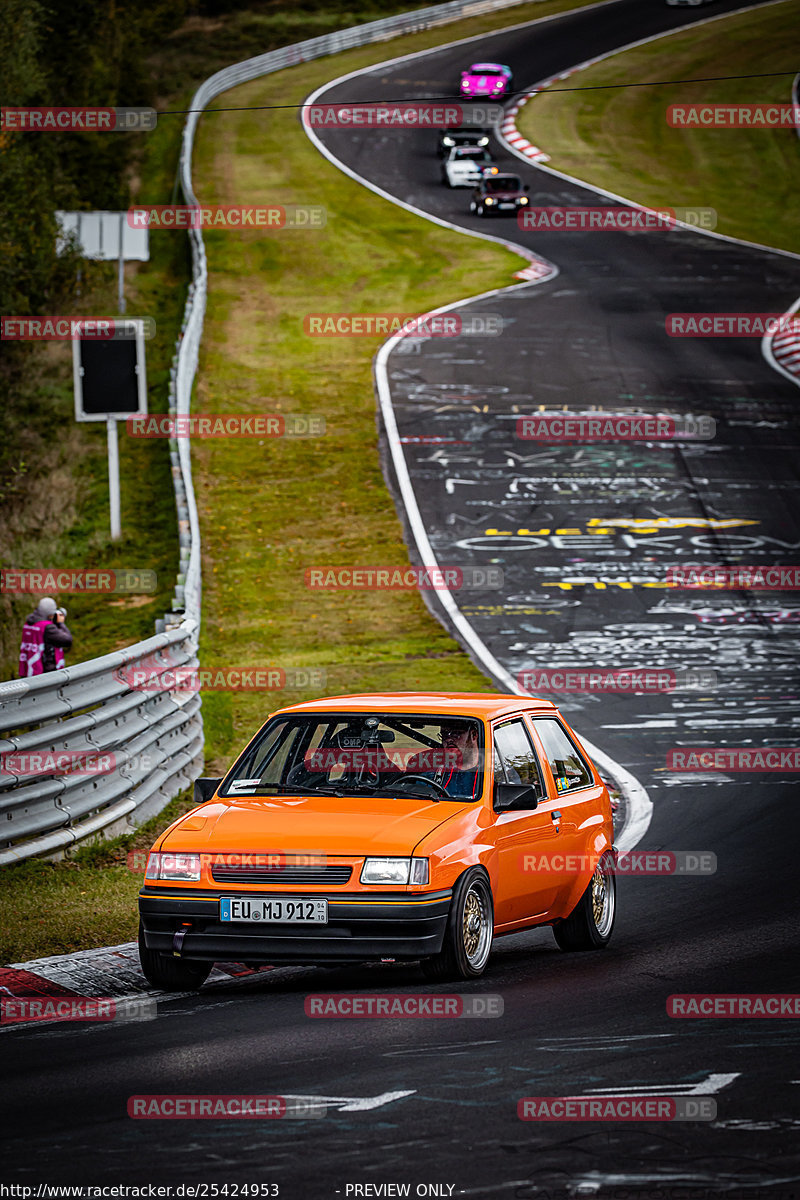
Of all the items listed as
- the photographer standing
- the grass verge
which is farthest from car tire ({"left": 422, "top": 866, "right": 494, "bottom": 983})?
the grass verge

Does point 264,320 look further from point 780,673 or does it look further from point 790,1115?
point 790,1115

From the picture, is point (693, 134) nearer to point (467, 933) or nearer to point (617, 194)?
point (617, 194)

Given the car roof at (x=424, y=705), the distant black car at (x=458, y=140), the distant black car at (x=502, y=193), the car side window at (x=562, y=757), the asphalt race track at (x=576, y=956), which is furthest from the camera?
the distant black car at (x=458, y=140)

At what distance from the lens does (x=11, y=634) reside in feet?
72.3

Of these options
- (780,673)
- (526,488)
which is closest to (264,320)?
(526,488)

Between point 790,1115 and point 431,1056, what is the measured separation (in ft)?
4.95

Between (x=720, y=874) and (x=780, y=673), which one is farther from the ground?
(x=720, y=874)

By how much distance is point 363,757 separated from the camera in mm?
9016

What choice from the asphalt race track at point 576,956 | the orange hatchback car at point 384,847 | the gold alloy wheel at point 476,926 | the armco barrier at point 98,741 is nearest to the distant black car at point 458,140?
the asphalt race track at point 576,956

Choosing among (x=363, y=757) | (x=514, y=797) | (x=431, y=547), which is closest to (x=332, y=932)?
(x=363, y=757)

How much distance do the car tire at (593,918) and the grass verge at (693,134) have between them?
143 ft

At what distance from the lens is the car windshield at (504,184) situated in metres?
50.6

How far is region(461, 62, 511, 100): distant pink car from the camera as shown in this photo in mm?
64938

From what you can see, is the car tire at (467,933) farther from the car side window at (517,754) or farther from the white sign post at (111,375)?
the white sign post at (111,375)
